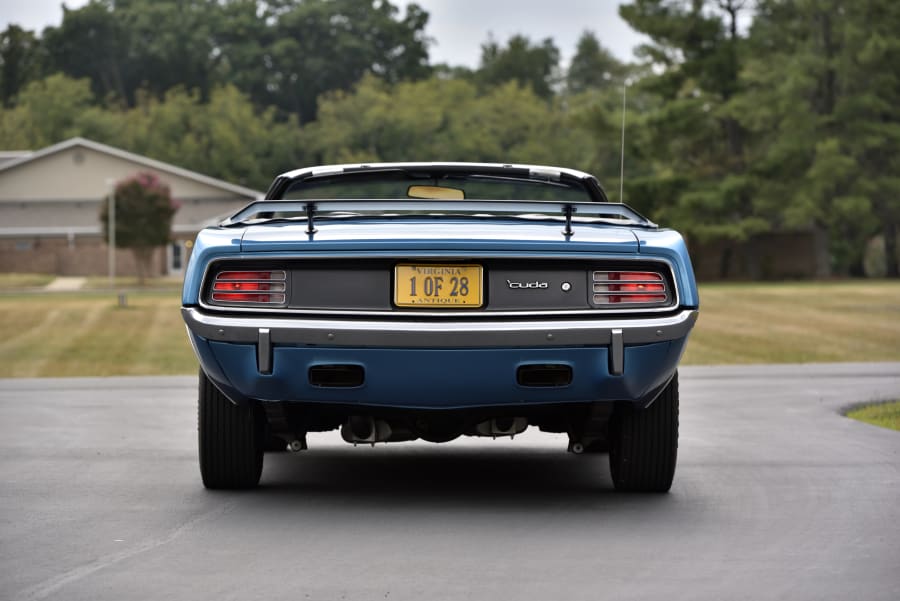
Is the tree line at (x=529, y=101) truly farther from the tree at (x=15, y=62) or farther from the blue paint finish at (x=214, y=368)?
the blue paint finish at (x=214, y=368)

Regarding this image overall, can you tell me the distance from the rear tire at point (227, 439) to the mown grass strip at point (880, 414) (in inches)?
201

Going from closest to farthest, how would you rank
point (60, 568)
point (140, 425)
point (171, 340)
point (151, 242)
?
point (60, 568) < point (140, 425) < point (171, 340) < point (151, 242)

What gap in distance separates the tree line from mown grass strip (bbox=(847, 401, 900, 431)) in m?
47.2

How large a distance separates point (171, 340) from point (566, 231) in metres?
20.3

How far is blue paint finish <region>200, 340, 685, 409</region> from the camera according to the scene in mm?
6012

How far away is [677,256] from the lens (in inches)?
246

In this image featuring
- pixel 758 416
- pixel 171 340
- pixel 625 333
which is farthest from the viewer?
pixel 171 340

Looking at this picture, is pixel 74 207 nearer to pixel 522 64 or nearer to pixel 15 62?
pixel 15 62

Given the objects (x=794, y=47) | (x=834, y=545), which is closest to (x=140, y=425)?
(x=834, y=545)

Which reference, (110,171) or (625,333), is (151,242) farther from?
(625,333)

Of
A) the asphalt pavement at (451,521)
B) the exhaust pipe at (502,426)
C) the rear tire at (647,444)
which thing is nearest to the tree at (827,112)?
the asphalt pavement at (451,521)

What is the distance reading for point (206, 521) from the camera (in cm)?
609

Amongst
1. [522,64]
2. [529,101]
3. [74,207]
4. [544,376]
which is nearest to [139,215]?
[74,207]

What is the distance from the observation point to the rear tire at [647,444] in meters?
6.61
